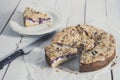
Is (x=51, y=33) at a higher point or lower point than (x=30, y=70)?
higher

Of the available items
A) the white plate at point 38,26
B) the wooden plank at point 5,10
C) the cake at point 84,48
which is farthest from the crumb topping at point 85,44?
the wooden plank at point 5,10

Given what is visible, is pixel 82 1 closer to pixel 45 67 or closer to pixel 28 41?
pixel 28 41

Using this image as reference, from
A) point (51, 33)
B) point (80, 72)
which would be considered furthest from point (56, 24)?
point (80, 72)

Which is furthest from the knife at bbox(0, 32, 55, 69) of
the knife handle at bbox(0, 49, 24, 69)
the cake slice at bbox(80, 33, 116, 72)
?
the cake slice at bbox(80, 33, 116, 72)

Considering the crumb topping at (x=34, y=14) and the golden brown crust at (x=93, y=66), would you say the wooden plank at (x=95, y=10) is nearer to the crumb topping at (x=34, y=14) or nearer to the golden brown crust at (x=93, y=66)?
the crumb topping at (x=34, y=14)

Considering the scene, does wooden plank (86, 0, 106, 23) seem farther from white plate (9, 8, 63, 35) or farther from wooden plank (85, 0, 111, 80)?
white plate (9, 8, 63, 35)

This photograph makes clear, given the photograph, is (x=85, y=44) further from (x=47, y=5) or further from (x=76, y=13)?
(x=47, y=5)

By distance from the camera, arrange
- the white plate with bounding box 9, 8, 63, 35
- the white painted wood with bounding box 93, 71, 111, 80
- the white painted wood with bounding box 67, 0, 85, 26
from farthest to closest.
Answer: the white painted wood with bounding box 67, 0, 85, 26
the white plate with bounding box 9, 8, 63, 35
the white painted wood with bounding box 93, 71, 111, 80

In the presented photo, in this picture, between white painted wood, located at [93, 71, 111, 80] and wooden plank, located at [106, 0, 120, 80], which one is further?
wooden plank, located at [106, 0, 120, 80]
